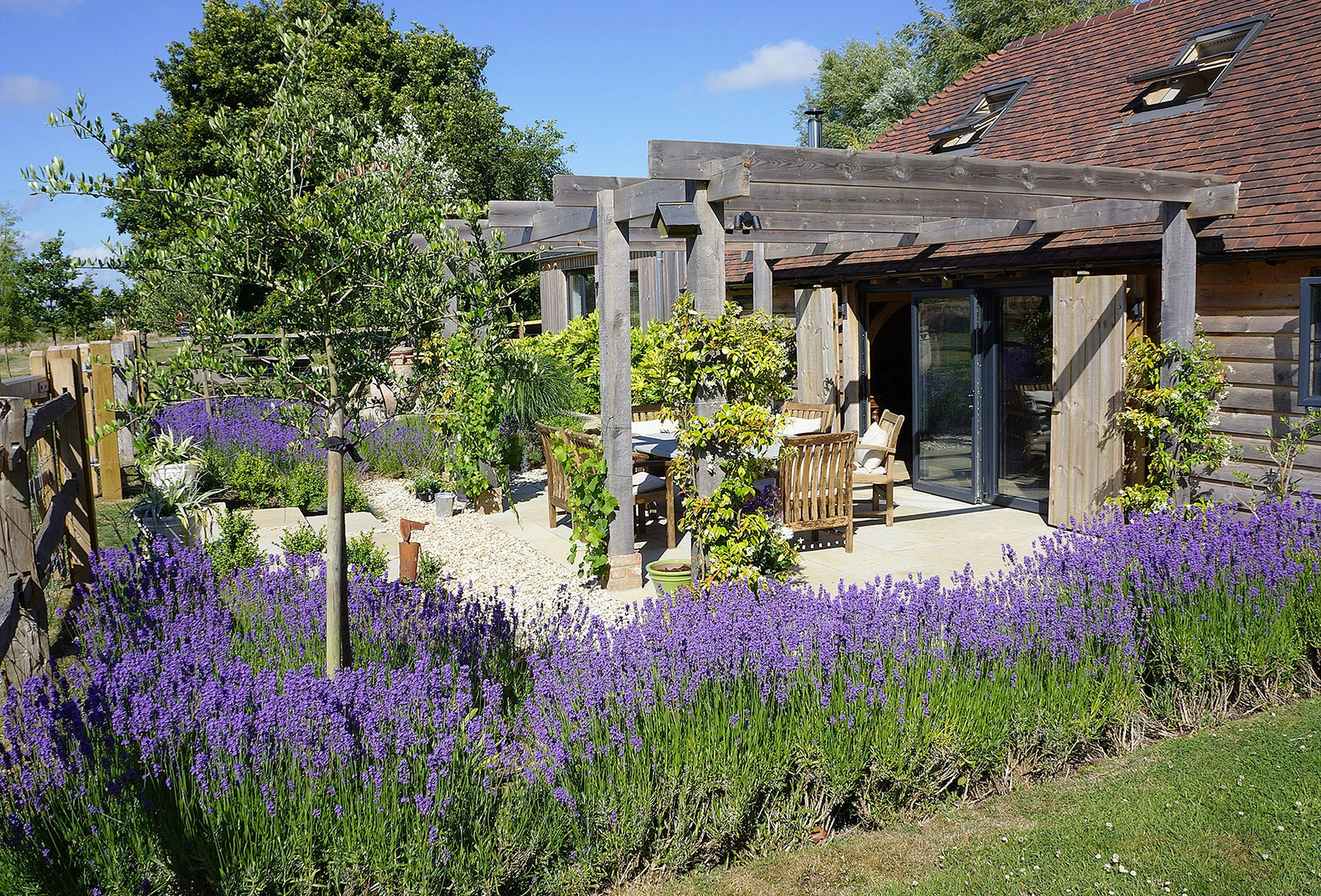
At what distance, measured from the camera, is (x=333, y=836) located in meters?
3.04

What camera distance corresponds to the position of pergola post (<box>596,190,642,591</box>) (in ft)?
23.7

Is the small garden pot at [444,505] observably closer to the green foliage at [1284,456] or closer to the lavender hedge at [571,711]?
the lavender hedge at [571,711]

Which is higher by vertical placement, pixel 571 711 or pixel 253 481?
pixel 253 481

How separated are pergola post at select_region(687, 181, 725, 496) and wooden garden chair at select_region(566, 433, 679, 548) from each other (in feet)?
4.55

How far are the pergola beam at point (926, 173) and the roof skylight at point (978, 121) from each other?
15.8 feet

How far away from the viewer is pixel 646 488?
8.44 meters

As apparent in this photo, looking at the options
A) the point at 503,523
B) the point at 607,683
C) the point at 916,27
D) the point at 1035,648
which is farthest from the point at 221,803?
the point at 916,27

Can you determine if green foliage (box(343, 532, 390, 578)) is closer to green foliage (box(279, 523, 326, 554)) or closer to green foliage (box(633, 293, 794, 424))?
green foliage (box(279, 523, 326, 554))

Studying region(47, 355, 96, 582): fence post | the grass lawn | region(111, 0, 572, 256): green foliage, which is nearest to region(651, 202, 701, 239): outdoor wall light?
the grass lawn

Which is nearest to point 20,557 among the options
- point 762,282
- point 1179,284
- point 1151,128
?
point 1179,284

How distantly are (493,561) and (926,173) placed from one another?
4.59 metres

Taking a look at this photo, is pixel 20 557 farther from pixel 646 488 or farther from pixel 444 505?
pixel 444 505

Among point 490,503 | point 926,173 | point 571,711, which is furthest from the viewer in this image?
point 490,503

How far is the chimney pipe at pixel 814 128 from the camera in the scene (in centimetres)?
1266
